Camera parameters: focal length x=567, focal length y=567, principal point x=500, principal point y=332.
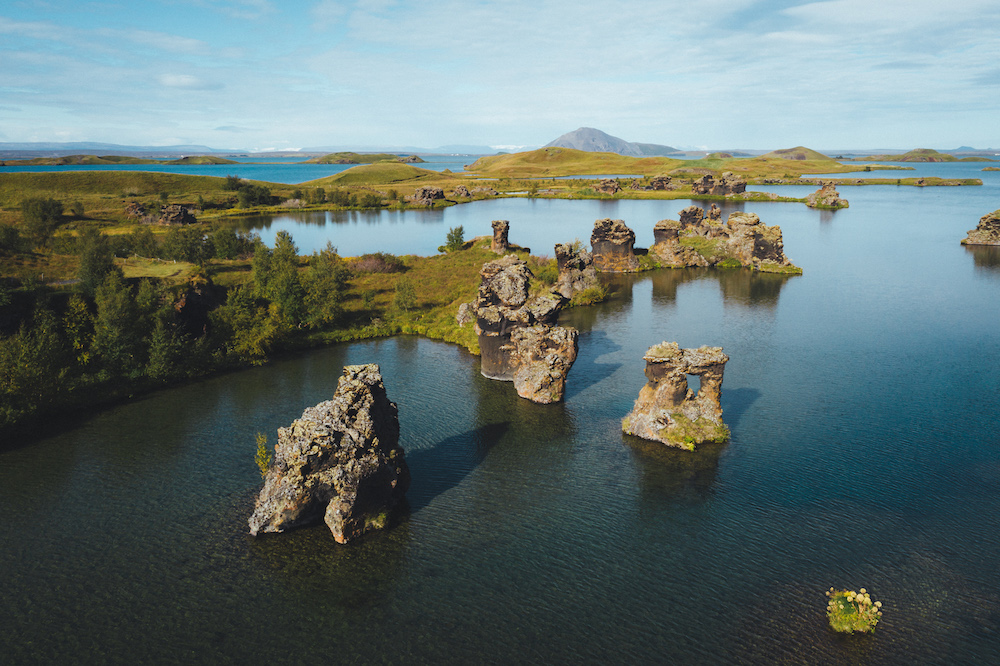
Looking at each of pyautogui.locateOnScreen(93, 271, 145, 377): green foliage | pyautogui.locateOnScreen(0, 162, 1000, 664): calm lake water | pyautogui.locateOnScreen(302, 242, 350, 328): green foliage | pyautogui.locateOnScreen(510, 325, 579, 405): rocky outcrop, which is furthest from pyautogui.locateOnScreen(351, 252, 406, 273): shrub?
pyautogui.locateOnScreen(510, 325, 579, 405): rocky outcrop

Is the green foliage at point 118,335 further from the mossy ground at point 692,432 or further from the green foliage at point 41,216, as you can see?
the green foliage at point 41,216

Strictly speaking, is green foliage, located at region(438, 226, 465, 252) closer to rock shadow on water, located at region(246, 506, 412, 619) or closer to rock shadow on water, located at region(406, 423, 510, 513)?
rock shadow on water, located at region(406, 423, 510, 513)

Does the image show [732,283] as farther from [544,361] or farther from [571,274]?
[544,361]

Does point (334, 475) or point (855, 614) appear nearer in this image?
point (855, 614)

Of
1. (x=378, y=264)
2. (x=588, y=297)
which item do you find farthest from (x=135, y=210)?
(x=588, y=297)

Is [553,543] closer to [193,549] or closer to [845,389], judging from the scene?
[193,549]

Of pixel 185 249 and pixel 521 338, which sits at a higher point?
pixel 185 249
